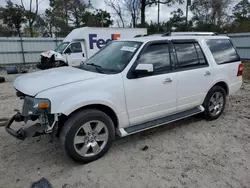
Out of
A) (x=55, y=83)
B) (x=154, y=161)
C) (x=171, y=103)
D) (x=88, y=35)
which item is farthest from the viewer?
(x=88, y=35)

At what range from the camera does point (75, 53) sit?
38.9 ft

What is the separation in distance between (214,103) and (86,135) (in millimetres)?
3026

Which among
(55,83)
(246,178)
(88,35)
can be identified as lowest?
(246,178)

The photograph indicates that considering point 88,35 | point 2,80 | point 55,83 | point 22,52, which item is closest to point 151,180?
point 55,83

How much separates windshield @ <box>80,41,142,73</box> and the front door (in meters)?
0.19

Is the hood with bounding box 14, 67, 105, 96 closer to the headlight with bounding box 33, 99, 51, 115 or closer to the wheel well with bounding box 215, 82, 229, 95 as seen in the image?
the headlight with bounding box 33, 99, 51, 115

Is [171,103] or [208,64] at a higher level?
[208,64]

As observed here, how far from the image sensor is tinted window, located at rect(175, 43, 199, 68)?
3.87m

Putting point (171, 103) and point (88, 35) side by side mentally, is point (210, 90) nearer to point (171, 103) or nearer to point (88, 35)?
point (171, 103)

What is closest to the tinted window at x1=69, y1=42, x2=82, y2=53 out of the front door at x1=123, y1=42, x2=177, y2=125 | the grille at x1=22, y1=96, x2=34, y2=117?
the front door at x1=123, y1=42, x2=177, y2=125

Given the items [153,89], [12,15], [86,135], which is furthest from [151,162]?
[12,15]

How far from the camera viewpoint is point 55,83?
2908mm

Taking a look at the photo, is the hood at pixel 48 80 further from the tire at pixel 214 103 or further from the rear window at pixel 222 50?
the rear window at pixel 222 50

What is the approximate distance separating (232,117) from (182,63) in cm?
202
